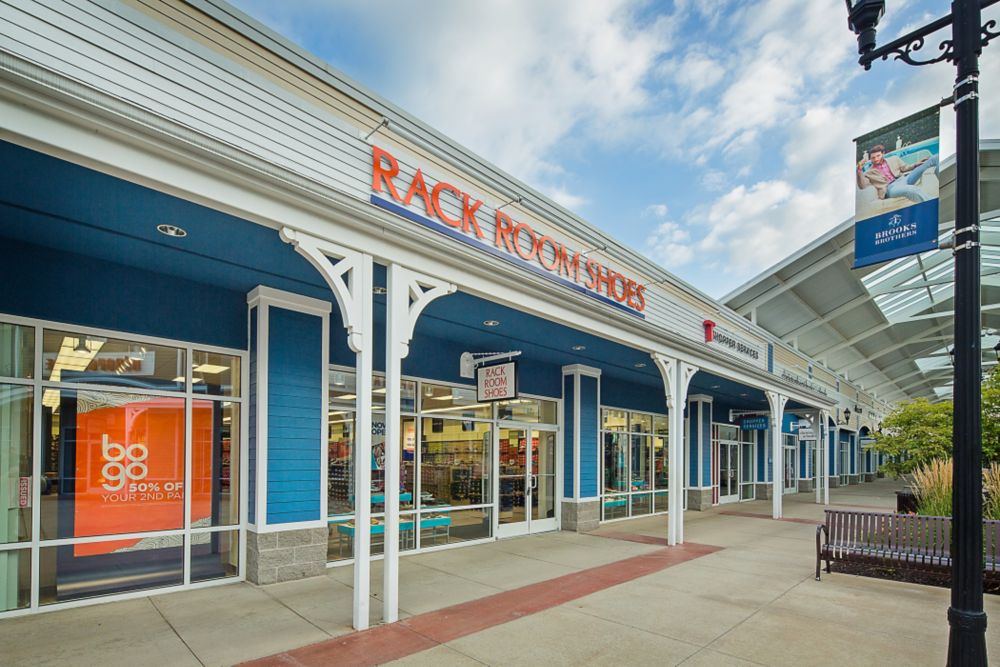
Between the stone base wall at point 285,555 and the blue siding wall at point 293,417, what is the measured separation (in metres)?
0.22

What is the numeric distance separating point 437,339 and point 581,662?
6.14 metres

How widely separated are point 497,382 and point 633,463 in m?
7.01

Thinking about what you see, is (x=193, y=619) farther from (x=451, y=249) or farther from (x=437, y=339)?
(x=437, y=339)

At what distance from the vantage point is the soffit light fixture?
18.4ft

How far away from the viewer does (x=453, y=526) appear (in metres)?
10.4

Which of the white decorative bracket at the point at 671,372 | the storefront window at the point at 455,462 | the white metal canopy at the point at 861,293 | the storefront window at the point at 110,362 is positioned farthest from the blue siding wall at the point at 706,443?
the storefront window at the point at 110,362

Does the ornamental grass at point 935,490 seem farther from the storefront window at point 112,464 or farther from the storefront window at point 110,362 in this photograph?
the storefront window at point 110,362

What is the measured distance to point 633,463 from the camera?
1556 centimetres

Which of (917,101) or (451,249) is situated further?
(451,249)

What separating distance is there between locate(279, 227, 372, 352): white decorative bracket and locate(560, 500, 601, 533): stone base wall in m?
7.97

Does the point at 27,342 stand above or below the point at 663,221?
below

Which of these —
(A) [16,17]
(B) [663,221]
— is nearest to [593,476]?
(A) [16,17]

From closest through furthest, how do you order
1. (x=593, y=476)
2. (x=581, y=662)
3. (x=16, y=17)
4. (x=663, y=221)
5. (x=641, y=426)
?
(x=16, y=17), (x=581, y=662), (x=593, y=476), (x=641, y=426), (x=663, y=221)

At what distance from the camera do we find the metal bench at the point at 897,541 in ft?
25.0
